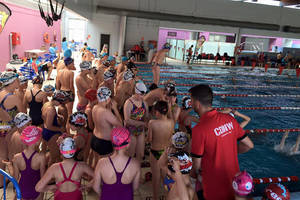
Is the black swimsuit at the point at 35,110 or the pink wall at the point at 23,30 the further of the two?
the pink wall at the point at 23,30

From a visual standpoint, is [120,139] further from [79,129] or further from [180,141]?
[79,129]

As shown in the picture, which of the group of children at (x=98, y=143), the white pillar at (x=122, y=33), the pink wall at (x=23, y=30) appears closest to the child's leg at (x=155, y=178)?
the group of children at (x=98, y=143)

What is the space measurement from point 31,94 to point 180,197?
2.74m

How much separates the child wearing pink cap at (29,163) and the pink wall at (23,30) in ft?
31.0

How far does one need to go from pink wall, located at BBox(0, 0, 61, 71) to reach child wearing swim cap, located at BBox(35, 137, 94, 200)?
983cm

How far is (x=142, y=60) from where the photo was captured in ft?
62.8

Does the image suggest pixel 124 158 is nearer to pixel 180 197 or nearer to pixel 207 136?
pixel 180 197

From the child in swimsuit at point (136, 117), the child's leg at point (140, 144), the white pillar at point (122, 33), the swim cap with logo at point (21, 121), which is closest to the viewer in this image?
the swim cap with logo at point (21, 121)

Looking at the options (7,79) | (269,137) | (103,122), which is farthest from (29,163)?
(269,137)

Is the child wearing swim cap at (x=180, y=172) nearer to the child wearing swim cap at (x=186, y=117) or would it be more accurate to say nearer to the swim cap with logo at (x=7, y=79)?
the child wearing swim cap at (x=186, y=117)

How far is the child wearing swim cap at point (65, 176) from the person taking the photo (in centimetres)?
211

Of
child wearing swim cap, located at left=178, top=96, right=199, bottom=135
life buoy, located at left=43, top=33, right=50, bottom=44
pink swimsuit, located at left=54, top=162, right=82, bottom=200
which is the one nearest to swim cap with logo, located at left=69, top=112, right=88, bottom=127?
pink swimsuit, located at left=54, top=162, right=82, bottom=200

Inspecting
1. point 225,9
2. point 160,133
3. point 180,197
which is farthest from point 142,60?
point 180,197

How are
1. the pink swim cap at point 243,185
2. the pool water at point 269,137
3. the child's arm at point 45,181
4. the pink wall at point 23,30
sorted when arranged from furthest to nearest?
the pink wall at point 23,30
the pool water at point 269,137
the child's arm at point 45,181
the pink swim cap at point 243,185
